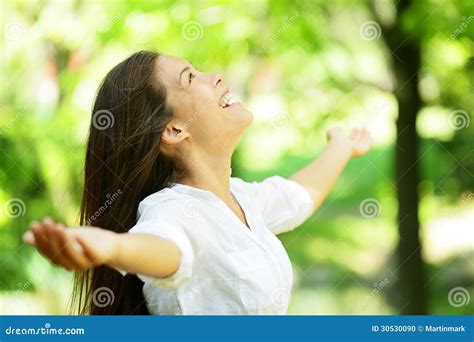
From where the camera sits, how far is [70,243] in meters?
1.04

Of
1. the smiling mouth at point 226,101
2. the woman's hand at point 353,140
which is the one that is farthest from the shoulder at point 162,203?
the woman's hand at point 353,140

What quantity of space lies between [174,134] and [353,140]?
54 cm

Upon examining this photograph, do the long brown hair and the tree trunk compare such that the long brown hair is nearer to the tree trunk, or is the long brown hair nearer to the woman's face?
the woman's face

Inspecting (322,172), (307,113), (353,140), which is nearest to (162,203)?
(322,172)

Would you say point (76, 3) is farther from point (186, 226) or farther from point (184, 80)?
point (186, 226)

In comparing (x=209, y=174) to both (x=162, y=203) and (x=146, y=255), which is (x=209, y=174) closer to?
(x=162, y=203)

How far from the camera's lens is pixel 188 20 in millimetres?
2535

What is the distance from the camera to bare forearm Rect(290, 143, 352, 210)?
177cm

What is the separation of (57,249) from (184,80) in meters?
0.58

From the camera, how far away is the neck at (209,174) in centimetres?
151

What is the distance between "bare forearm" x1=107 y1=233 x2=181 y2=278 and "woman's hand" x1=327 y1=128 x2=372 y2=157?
2.31 ft

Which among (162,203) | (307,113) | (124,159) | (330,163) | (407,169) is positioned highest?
(307,113)

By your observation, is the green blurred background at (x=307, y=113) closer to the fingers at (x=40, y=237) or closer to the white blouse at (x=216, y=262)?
the white blouse at (x=216, y=262)

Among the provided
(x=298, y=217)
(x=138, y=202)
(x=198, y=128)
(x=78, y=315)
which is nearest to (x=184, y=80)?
(x=198, y=128)
